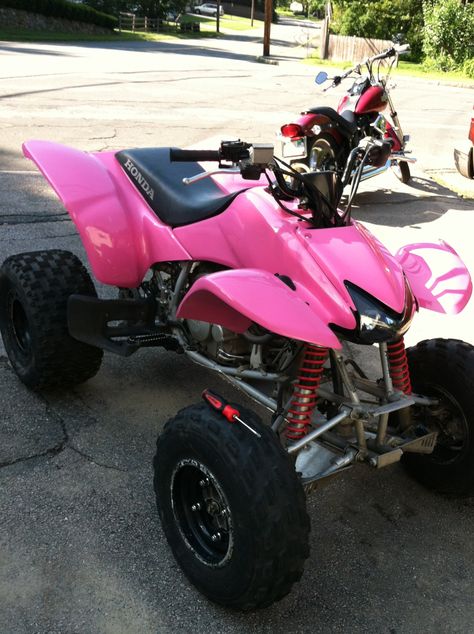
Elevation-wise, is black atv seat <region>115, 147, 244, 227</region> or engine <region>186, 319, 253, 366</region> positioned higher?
black atv seat <region>115, 147, 244, 227</region>

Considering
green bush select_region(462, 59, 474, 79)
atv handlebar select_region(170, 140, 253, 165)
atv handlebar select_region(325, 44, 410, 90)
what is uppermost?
atv handlebar select_region(170, 140, 253, 165)

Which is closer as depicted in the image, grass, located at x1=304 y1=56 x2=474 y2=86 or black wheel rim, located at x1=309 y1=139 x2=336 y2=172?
black wheel rim, located at x1=309 y1=139 x2=336 y2=172

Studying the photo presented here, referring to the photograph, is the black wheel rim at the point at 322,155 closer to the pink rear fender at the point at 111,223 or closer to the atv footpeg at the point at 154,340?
the pink rear fender at the point at 111,223

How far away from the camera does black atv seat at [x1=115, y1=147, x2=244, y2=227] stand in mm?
3117

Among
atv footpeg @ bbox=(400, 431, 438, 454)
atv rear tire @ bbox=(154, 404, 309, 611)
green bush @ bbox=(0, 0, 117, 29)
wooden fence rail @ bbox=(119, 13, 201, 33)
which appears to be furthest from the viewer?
wooden fence rail @ bbox=(119, 13, 201, 33)

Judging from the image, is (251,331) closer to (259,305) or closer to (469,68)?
(259,305)

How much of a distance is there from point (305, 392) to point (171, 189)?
125cm

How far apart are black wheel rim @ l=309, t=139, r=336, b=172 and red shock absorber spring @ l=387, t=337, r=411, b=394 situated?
5308 millimetres

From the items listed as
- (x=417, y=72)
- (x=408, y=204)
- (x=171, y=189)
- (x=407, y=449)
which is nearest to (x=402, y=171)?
(x=408, y=204)

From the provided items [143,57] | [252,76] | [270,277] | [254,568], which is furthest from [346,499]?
[143,57]

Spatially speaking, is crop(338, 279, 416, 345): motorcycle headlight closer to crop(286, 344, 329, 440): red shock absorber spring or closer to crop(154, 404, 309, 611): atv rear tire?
crop(286, 344, 329, 440): red shock absorber spring

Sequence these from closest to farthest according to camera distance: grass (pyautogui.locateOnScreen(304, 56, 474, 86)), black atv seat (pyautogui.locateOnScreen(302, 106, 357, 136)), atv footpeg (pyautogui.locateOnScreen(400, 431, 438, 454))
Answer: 1. atv footpeg (pyautogui.locateOnScreen(400, 431, 438, 454))
2. black atv seat (pyautogui.locateOnScreen(302, 106, 357, 136))
3. grass (pyautogui.locateOnScreen(304, 56, 474, 86))

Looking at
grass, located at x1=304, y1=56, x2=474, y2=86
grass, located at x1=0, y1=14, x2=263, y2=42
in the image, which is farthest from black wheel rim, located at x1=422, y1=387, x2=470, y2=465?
grass, located at x1=0, y1=14, x2=263, y2=42

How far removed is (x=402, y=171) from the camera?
9.41 metres
